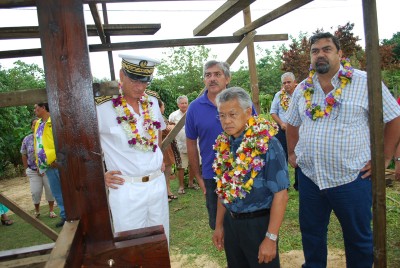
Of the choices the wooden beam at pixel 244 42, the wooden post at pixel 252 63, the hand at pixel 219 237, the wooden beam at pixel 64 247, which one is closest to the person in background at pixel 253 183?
the hand at pixel 219 237

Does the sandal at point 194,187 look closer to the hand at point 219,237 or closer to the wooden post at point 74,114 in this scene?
the hand at point 219,237

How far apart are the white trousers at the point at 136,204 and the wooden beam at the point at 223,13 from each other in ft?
4.35

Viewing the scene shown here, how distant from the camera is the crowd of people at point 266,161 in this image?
7.09 feet

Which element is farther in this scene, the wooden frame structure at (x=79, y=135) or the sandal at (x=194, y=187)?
the sandal at (x=194, y=187)

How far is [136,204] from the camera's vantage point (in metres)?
2.50

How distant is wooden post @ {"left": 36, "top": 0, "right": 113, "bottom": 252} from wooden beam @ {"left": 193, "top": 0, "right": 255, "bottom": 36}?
106cm

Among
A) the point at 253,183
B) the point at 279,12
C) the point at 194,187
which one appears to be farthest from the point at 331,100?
the point at 194,187

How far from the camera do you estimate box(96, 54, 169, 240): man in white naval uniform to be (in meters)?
2.47

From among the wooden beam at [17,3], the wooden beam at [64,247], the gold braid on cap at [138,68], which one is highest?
the wooden beam at [17,3]

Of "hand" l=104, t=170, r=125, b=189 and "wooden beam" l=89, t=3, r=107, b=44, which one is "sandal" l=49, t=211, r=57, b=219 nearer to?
"wooden beam" l=89, t=3, r=107, b=44

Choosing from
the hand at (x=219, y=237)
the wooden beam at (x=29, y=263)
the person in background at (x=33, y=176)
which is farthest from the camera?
the person in background at (x=33, y=176)

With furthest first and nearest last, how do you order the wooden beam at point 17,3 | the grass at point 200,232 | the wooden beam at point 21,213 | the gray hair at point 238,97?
the grass at point 200,232, the wooden beam at point 21,213, the gray hair at point 238,97, the wooden beam at point 17,3

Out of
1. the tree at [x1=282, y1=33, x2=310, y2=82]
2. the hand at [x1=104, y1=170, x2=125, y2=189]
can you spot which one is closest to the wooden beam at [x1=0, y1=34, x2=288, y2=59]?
the hand at [x1=104, y1=170, x2=125, y2=189]

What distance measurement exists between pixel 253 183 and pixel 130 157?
975 mm
